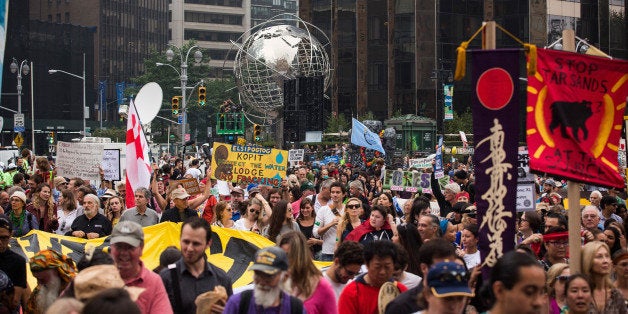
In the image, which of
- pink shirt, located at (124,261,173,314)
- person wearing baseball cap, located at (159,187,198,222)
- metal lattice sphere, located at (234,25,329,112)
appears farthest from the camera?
metal lattice sphere, located at (234,25,329,112)

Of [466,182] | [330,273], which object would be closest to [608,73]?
[330,273]

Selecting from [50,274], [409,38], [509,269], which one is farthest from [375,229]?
[409,38]

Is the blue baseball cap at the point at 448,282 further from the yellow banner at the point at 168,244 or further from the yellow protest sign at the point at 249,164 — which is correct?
the yellow protest sign at the point at 249,164

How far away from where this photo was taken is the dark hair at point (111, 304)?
15.1 ft

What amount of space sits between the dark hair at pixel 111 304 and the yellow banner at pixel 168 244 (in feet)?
21.1

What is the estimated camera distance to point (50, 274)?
724 cm

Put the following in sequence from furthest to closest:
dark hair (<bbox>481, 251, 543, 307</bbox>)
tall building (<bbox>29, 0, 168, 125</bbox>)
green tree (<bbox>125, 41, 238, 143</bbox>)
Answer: tall building (<bbox>29, 0, 168, 125</bbox>), green tree (<bbox>125, 41, 238, 143</bbox>), dark hair (<bbox>481, 251, 543, 307</bbox>)

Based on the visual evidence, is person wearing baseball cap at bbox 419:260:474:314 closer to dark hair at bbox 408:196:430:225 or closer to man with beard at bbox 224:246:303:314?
man with beard at bbox 224:246:303:314

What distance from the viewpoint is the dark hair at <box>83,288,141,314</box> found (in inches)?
181

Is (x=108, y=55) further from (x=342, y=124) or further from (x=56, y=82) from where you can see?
(x=342, y=124)

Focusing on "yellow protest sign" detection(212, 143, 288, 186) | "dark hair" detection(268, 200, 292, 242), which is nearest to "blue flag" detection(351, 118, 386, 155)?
"yellow protest sign" detection(212, 143, 288, 186)

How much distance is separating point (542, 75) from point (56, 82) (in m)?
93.4

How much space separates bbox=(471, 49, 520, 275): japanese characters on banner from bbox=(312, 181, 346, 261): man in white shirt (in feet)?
16.6

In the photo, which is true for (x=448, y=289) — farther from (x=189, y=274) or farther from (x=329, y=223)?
(x=329, y=223)
